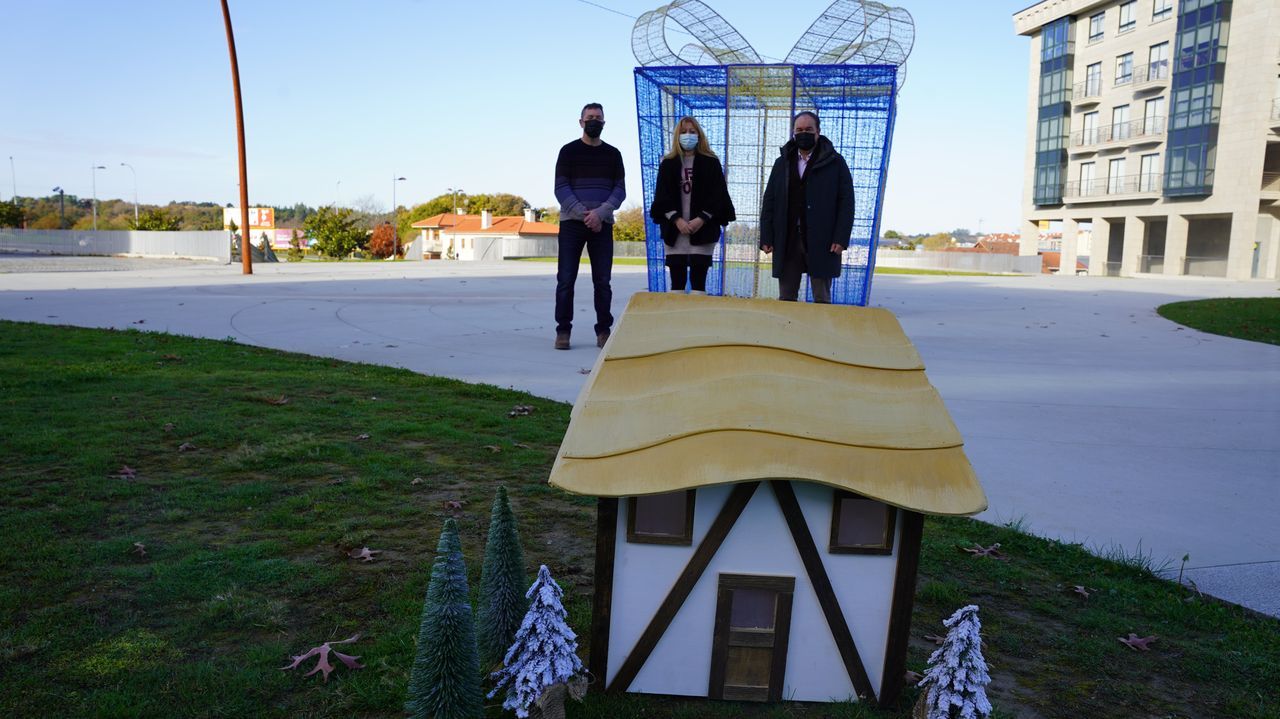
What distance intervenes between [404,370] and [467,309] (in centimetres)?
584

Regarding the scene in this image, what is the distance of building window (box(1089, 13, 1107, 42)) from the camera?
50.2m

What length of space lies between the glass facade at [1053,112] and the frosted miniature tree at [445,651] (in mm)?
59290

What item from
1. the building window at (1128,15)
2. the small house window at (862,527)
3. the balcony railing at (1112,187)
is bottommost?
the small house window at (862,527)

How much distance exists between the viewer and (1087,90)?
50.9 meters

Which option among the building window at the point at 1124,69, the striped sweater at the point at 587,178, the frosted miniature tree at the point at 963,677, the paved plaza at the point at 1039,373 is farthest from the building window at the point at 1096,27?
the frosted miniature tree at the point at 963,677

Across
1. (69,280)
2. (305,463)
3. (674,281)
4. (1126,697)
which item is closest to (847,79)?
(674,281)

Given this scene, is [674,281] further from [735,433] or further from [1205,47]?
[1205,47]

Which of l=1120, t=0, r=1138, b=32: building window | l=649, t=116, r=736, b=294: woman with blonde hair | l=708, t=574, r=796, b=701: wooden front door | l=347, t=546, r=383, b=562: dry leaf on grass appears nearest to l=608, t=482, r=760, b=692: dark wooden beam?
l=708, t=574, r=796, b=701: wooden front door

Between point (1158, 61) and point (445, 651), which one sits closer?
point (445, 651)

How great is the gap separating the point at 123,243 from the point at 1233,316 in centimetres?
5950

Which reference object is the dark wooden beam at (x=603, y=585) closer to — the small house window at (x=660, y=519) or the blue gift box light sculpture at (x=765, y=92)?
the small house window at (x=660, y=519)

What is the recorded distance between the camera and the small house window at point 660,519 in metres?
2.43

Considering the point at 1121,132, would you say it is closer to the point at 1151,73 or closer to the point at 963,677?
the point at 1151,73

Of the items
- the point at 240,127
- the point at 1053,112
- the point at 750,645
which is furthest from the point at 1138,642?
the point at 1053,112
